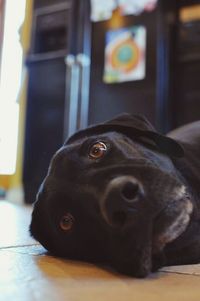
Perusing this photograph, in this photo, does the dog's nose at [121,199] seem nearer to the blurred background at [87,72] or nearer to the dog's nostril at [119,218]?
the dog's nostril at [119,218]

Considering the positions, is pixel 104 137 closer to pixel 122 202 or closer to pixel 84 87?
pixel 122 202

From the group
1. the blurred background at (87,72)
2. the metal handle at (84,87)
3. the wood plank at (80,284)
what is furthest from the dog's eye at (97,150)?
the metal handle at (84,87)

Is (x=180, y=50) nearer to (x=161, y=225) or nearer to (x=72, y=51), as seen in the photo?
(x=72, y=51)

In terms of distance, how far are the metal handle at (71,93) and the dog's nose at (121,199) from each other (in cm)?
290

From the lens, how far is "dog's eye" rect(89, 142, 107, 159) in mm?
1033

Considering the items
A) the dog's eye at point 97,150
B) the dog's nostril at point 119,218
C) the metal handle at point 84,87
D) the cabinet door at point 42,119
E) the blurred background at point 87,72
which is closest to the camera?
the dog's nostril at point 119,218

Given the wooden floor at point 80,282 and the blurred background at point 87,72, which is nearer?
the wooden floor at point 80,282

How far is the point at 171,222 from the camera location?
92cm

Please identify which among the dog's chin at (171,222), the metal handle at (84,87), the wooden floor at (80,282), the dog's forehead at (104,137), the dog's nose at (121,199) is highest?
the metal handle at (84,87)

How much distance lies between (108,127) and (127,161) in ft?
0.80

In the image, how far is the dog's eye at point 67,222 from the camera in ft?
3.41

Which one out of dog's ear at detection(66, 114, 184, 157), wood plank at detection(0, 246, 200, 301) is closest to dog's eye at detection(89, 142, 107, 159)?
dog's ear at detection(66, 114, 184, 157)

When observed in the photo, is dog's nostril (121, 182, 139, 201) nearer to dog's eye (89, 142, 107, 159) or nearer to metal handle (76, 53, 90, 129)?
dog's eye (89, 142, 107, 159)

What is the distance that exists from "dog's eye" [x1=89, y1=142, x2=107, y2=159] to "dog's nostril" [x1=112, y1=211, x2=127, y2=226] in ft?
0.59
